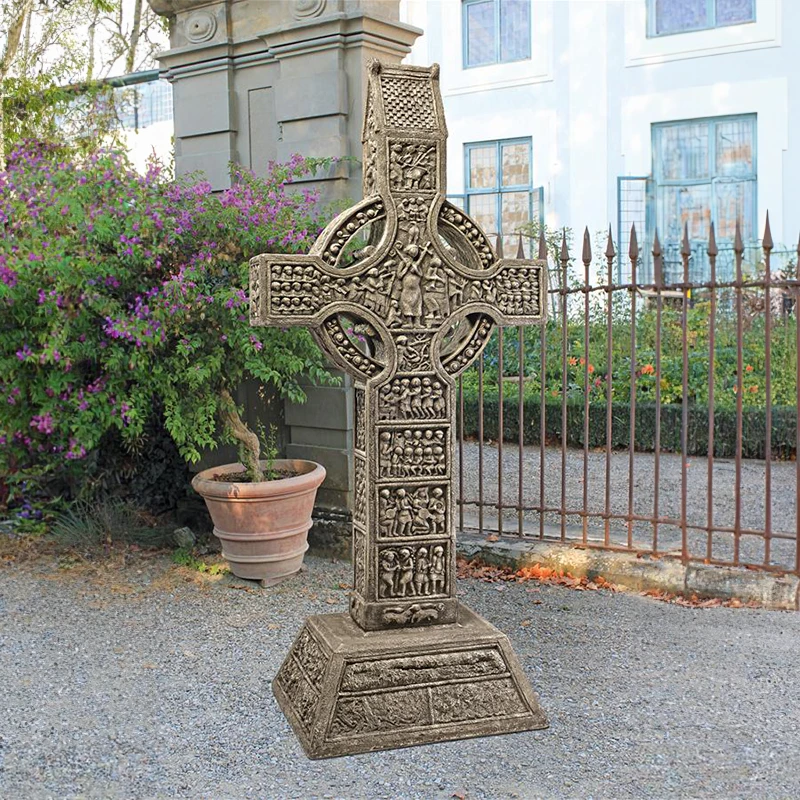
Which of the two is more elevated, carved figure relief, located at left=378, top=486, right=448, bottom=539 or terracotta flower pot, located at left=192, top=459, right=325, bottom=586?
carved figure relief, located at left=378, top=486, right=448, bottom=539

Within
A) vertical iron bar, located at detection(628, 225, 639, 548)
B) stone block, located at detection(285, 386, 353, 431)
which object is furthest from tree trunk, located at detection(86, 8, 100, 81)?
vertical iron bar, located at detection(628, 225, 639, 548)

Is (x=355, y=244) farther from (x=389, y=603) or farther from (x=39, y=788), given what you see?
(x=39, y=788)

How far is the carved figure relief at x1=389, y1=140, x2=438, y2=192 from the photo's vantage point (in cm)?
331

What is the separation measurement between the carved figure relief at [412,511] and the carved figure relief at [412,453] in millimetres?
56

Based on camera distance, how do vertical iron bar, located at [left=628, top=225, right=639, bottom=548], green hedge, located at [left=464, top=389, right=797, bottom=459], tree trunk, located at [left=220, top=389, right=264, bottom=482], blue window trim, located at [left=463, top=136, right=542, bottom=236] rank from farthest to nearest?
1. blue window trim, located at [left=463, top=136, right=542, bottom=236]
2. green hedge, located at [left=464, top=389, right=797, bottom=459]
3. tree trunk, located at [left=220, top=389, right=264, bottom=482]
4. vertical iron bar, located at [left=628, top=225, right=639, bottom=548]

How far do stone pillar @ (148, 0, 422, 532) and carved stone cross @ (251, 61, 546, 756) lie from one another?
2359 mm

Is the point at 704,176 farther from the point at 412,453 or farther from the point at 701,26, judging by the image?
the point at 412,453

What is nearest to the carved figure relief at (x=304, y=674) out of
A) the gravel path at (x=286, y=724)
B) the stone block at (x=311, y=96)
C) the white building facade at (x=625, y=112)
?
the gravel path at (x=286, y=724)

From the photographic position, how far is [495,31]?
14695mm

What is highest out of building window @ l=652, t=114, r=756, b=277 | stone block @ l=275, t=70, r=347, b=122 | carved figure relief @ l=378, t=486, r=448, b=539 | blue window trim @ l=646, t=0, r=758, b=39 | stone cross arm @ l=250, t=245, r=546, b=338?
blue window trim @ l=646, t=0, r=758, b=39

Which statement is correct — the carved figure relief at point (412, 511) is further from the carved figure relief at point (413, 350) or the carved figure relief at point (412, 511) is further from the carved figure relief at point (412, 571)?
the carved figure relief at point (413, 350)

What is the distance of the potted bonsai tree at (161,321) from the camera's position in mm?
5316

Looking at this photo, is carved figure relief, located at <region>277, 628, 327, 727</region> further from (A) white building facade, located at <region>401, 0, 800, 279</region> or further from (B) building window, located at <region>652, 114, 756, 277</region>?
(B) building window, located at <region>652, 114, 756, 277</region>

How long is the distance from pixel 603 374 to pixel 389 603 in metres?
7.25
